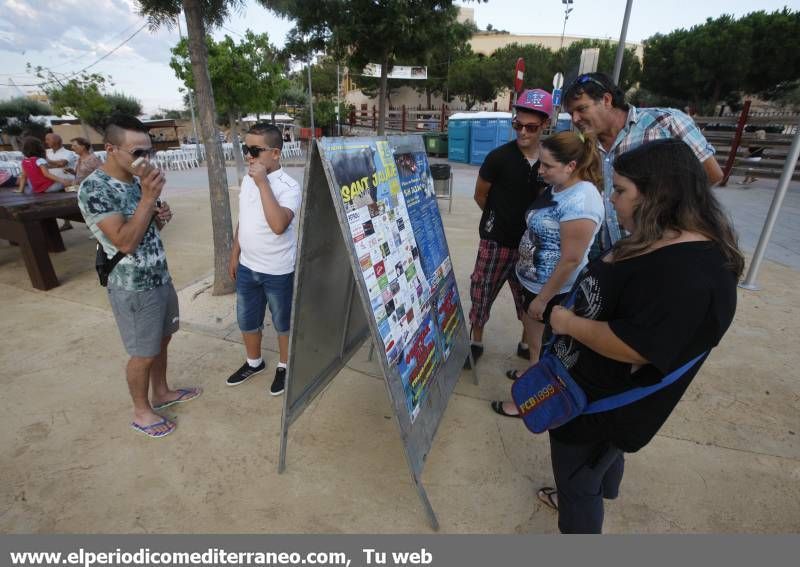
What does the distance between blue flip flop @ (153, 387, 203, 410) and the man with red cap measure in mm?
2066

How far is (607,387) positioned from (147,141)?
2374 mm

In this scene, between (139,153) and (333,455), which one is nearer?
(139,153)

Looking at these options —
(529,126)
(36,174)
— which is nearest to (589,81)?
(529,126)

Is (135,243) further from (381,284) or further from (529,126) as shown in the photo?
(529,126)

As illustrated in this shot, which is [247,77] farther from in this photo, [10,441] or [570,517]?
[570,517]

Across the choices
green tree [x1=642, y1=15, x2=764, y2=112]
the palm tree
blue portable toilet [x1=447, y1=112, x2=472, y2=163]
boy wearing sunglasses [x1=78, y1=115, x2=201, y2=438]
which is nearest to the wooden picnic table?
the palm tree

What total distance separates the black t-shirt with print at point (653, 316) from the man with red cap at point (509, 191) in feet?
4.41

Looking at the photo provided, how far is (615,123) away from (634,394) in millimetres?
1688

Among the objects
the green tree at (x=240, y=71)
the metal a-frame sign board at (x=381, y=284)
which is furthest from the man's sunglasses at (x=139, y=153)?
the green tree at (x=240, y=71)

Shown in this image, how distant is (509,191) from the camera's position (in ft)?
8.84

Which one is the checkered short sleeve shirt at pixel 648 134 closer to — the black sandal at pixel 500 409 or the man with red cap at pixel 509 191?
the man with red cap at pixel 509 191

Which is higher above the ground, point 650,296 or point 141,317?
point 650,296

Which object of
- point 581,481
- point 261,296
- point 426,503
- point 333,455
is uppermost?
point 261,296

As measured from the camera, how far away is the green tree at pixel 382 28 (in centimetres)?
1077
